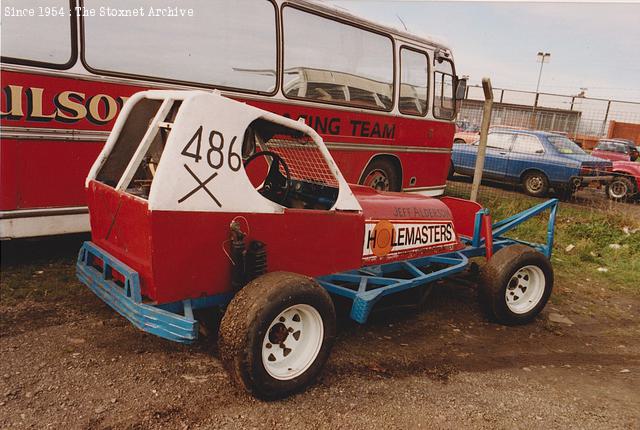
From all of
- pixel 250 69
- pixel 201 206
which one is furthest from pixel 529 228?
pixel 201 206

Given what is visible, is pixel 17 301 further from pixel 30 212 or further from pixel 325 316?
pixel 325 316

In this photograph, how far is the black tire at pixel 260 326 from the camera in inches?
102

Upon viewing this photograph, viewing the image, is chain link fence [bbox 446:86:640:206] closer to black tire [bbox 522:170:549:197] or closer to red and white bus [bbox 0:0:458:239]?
black tire [bbox 522:170:549:197]

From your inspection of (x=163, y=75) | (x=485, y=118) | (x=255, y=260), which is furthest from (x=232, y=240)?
(x=485, y=118)

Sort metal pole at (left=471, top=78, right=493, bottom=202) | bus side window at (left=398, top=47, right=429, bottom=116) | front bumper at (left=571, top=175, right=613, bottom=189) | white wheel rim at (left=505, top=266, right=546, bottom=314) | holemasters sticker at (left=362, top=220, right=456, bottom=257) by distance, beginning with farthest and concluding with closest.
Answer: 1. front bumper at (left=571, top=175, right=613, bottom=189)
2. bus side window at (left=398, top=47, right=429, bottom=116)
3. metal pole at (left=471, top=78, right=493, bottom=202)
4. white wheel rim at (left=505, top=266, right=546, bottom=314)
5. holemasters sticker at (left=362, top=220, right=456, bottom=257)

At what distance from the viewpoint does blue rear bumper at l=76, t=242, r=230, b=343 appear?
2.58m

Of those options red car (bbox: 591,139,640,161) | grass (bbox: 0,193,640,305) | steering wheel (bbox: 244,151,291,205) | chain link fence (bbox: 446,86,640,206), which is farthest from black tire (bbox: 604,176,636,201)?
steering wheel (bbox: 244,151,291,205)

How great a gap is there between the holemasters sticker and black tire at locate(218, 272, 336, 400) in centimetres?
88

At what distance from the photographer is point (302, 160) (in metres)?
4.06

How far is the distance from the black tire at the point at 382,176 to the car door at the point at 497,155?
5718mm

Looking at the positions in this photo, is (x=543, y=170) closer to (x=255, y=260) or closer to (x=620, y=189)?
(x=620, y=189)

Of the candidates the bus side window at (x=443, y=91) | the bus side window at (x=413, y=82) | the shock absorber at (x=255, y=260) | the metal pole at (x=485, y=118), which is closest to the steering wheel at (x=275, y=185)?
the shock absorber at (x=255, y=260)

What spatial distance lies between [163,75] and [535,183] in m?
9.81

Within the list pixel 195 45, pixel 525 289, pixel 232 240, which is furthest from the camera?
pixel 195 45
